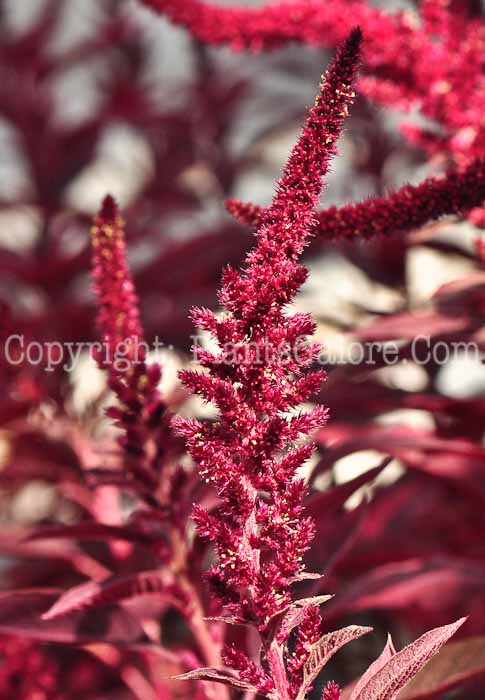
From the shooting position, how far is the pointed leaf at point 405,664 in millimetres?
→ 276

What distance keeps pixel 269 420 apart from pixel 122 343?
6.0 inches

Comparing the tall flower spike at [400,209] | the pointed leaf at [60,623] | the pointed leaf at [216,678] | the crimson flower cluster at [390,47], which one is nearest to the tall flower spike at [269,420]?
the pointed leaf at [216,678]

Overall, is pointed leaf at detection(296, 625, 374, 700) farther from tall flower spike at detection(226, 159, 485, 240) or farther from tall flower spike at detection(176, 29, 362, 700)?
tall flower spike at detection(226, 159, 485, 240)

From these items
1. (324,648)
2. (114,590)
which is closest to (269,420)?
(324,648)

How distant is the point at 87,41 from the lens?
140cm

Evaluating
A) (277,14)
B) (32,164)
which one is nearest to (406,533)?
(277,14)

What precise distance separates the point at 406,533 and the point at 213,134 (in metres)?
0.75

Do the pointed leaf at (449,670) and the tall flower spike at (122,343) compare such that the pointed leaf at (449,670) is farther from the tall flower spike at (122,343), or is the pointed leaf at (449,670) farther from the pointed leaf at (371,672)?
the tall flower spike at (122,343)

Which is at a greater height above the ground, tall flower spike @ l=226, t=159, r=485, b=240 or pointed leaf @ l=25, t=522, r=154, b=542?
tall flower spike @ l=226, t=159, r=485, b=240

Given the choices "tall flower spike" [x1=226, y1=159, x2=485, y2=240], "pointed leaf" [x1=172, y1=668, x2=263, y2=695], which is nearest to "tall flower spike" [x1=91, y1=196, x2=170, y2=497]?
"tall flower spike" [x1=226, y1=159, x2=485, y2=240]

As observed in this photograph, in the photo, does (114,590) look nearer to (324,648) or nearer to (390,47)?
(324,648)

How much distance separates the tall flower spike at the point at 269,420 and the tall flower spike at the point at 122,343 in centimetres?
13

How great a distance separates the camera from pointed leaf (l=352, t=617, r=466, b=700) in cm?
28

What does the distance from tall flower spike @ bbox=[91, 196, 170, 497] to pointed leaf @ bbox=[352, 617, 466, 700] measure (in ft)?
0.66
